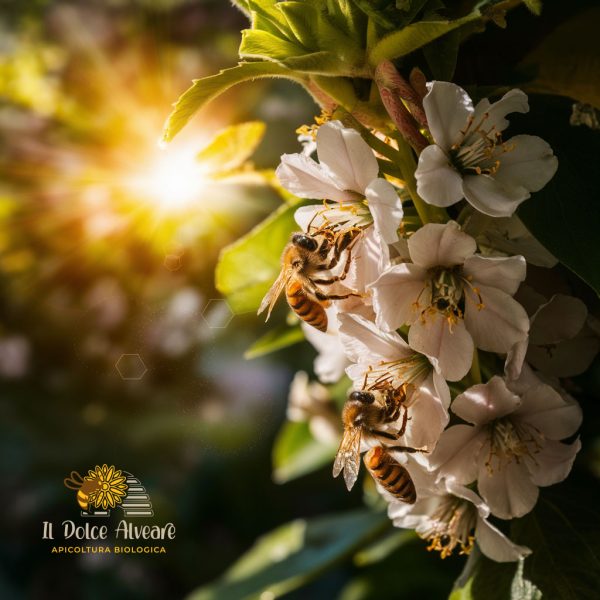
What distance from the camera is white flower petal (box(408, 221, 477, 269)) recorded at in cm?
51

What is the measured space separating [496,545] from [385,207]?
0.28 meters

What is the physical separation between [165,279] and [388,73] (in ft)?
4.12

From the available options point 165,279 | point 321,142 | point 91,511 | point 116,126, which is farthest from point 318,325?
point 116,126

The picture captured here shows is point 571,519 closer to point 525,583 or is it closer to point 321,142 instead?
point 525,583

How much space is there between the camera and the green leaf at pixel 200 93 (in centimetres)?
53

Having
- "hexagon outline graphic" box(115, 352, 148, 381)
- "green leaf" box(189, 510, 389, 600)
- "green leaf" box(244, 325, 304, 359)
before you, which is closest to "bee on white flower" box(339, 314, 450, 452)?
"green leaf" box(244, 325, 304, 359)

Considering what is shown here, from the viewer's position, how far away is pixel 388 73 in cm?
51

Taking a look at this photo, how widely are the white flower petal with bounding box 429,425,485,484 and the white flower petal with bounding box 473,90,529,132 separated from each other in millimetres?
217

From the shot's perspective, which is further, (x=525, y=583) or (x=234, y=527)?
(x=234, y=527)

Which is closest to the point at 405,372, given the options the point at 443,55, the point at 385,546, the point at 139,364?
the point at 443,55

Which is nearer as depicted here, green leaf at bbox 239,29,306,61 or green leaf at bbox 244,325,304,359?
green leaf at bbox 239,29,306,61

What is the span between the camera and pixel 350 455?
0.65 meters

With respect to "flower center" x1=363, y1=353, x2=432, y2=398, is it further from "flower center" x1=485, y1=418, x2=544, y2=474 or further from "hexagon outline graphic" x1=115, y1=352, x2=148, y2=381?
"hexagon outline graphic" x1=115, y1=352, x2=148, y2=381

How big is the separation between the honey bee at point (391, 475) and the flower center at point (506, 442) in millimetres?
62
